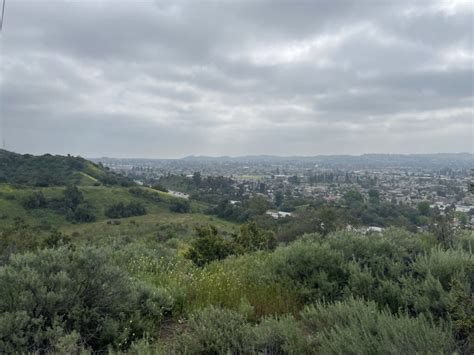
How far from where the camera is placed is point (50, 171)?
255 feet

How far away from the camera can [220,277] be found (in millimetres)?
5961

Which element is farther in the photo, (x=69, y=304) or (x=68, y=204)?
(x=68, y=204)

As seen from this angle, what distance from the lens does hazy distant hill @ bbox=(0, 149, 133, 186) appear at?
226ft

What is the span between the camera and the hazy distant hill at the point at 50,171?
226ft

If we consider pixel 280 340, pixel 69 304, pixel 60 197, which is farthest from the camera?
pixel 60 197

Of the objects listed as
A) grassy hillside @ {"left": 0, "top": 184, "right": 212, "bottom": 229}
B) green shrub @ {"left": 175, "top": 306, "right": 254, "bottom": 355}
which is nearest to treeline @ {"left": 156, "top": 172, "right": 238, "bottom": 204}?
grassy hillside @ {"left": 0, "top": 184, "right": 212, "bottom": 229}

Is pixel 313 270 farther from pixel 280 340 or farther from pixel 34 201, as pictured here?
pixel 34 201

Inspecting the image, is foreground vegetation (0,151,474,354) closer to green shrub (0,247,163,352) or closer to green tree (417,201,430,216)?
green shrub (0,247,163,352)

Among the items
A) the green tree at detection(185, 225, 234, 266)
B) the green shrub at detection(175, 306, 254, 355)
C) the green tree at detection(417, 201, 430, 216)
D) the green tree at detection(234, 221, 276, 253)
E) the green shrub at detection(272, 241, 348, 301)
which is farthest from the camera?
the green tree at detection(417, 201, 430, 216)

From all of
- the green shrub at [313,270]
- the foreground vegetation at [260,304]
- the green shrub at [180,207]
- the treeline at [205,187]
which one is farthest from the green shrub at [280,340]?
the treeline at [205,187]

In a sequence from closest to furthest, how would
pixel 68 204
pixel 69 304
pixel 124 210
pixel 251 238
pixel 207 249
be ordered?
pixel 69 304
pixel 207 249
pixel 251 238
pixel 68 204
pixel 124 210

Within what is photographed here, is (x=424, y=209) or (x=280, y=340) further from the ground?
(x=280, y=340)

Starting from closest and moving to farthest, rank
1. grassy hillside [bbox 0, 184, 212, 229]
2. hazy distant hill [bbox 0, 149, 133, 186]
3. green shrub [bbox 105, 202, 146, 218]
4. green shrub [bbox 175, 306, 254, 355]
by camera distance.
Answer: green shrub [bbox 175, 306, 254, 355] → grassy hillside [bbox 0, 184, 212, 229] → green shrub [bbox 105, 202, 146, 218] → hazy distant hill [bbox 0, 149, 133, 186]

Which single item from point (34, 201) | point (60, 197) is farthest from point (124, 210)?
point (34, 201)
